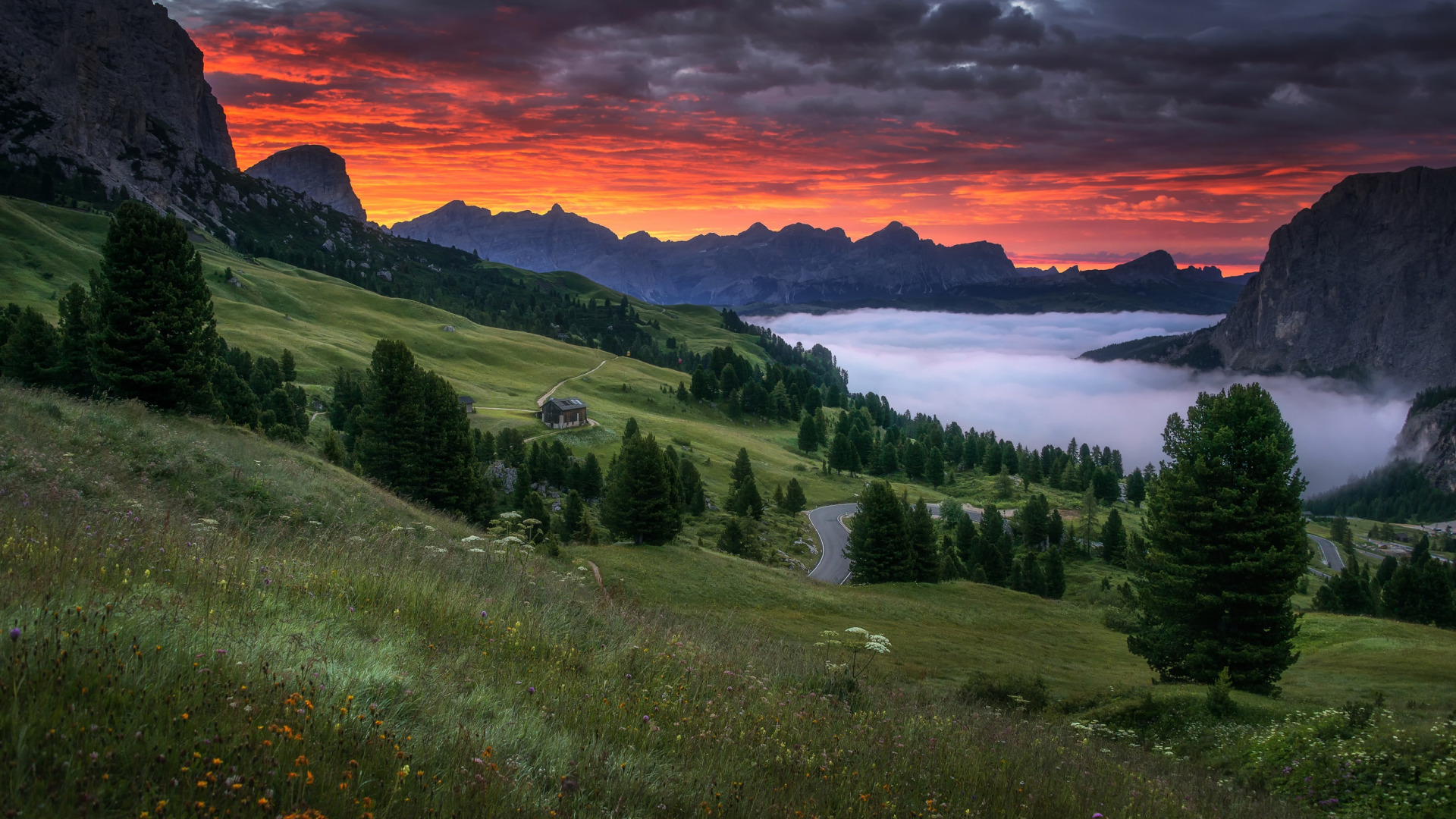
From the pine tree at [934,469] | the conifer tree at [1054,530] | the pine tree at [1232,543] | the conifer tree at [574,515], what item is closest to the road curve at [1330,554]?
the pine tree at [934,469]

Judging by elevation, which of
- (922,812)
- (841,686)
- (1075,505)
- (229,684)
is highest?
(229,684)

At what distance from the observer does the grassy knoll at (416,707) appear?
3.81m

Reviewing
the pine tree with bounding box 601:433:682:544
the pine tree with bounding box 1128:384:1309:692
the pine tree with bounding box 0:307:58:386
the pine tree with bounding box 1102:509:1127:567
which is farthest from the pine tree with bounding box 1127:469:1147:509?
the pine tree with bounding box 0:307:58:386

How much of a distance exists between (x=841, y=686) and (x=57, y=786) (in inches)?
358

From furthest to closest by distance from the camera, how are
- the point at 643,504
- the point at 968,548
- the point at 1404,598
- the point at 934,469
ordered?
the point at 934,469
the point at 968,548
the point at 1404,598
the point at 643,504

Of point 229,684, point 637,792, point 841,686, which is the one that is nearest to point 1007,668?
point 841,686

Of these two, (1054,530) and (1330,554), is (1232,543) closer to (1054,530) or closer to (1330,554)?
(1054,530)

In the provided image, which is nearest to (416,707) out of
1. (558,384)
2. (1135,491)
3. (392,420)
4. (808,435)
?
(392,420)

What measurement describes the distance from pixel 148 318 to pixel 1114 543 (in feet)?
376

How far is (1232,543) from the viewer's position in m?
25.0

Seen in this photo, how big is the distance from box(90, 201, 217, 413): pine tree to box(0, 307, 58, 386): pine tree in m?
18.4

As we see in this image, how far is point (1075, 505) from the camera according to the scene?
137500 mm

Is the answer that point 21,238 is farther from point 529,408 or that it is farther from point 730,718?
point 730,718

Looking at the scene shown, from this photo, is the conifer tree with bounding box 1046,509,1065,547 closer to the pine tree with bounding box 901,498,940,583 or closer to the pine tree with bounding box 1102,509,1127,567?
the pine tree with bounding box 1102,509,1127,567
